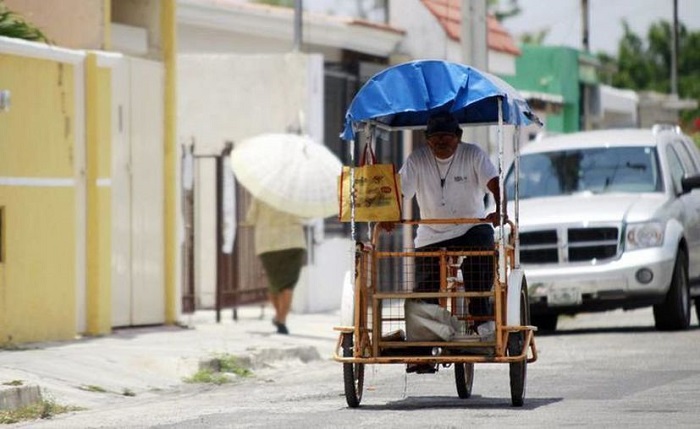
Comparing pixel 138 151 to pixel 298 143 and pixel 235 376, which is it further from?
pixel 235 376

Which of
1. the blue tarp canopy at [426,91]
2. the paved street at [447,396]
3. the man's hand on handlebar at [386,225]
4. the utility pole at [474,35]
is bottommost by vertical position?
the paved street at [447,396]

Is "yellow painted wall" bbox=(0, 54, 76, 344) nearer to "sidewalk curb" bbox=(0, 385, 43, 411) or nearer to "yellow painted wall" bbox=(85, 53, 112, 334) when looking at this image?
"yellow painted wall" bbox=(85, 53, 112, 334)

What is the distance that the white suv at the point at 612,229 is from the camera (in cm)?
1872

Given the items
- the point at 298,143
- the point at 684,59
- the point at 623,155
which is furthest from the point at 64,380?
the point at 684,59

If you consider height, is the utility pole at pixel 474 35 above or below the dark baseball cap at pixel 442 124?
above

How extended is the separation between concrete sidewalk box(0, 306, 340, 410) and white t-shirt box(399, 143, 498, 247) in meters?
2.95

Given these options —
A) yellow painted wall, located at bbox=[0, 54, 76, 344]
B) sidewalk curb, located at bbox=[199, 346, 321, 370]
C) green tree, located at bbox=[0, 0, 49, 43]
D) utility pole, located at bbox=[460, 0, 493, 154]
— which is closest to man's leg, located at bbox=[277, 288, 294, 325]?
sidewalk curb, located at bbox=[199, 346, 321, 370]

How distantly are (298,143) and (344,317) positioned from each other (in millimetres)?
8062

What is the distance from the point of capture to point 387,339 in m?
12.1

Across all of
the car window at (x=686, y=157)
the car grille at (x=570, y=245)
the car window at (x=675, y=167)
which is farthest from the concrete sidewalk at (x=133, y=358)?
the car window at (x=686, y=157)

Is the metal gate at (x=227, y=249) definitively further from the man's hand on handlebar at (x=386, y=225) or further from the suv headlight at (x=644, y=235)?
the man's hand on handlebar at (x=386, y=225)

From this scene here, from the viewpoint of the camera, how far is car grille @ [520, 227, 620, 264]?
1888 centimetres

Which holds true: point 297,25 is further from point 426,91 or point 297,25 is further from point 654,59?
point 654,59

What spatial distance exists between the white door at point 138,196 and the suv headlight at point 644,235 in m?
4.87
